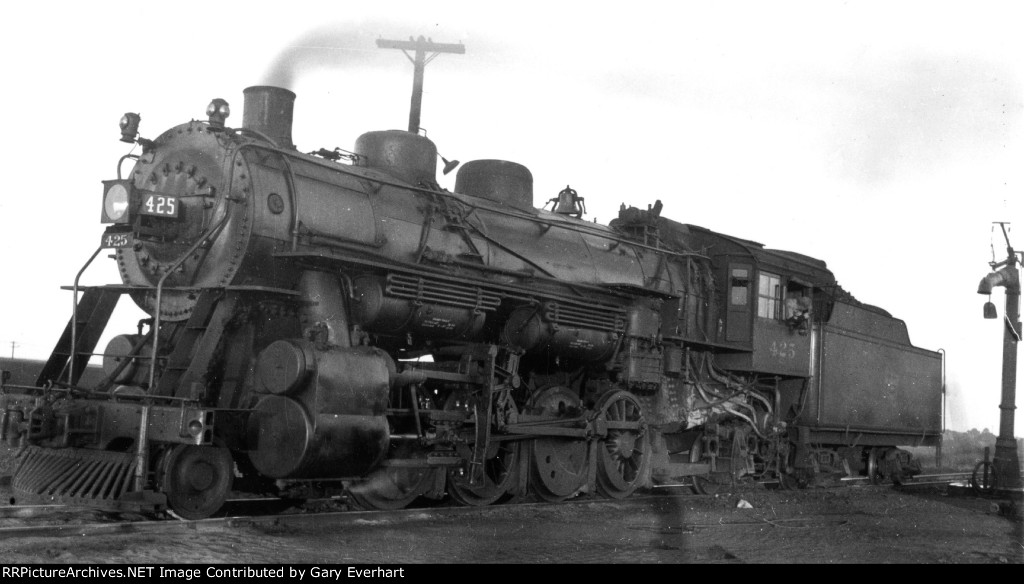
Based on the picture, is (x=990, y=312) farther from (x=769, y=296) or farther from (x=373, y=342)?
(x=373, y=342)

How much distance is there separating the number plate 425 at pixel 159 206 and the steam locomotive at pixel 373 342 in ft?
0.06

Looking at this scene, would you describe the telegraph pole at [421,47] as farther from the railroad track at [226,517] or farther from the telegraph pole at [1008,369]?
the telegraph pole at [1008,369]

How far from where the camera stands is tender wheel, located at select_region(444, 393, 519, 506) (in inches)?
349

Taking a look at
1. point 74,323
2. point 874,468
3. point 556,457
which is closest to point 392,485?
point 556,457

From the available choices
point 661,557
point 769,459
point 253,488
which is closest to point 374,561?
point 661,557

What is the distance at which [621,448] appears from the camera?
10.6 meters

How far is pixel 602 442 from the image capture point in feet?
34.2

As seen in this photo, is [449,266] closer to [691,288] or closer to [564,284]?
[564,284]

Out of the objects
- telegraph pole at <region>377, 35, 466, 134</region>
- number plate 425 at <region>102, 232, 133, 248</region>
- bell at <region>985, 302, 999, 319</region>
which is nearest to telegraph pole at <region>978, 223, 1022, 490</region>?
bell at <region>985, 302, 999, 319</region>

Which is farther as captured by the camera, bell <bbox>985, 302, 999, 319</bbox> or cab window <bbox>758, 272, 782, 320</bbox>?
bell <bbox>985, 302, 999, 319</bbox>

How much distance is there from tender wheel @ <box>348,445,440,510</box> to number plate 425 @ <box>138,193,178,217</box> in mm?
2765

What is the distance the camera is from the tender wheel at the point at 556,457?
9773mm

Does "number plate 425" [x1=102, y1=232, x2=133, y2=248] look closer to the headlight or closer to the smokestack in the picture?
the headlight

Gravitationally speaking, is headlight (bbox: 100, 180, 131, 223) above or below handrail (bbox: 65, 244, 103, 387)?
above
